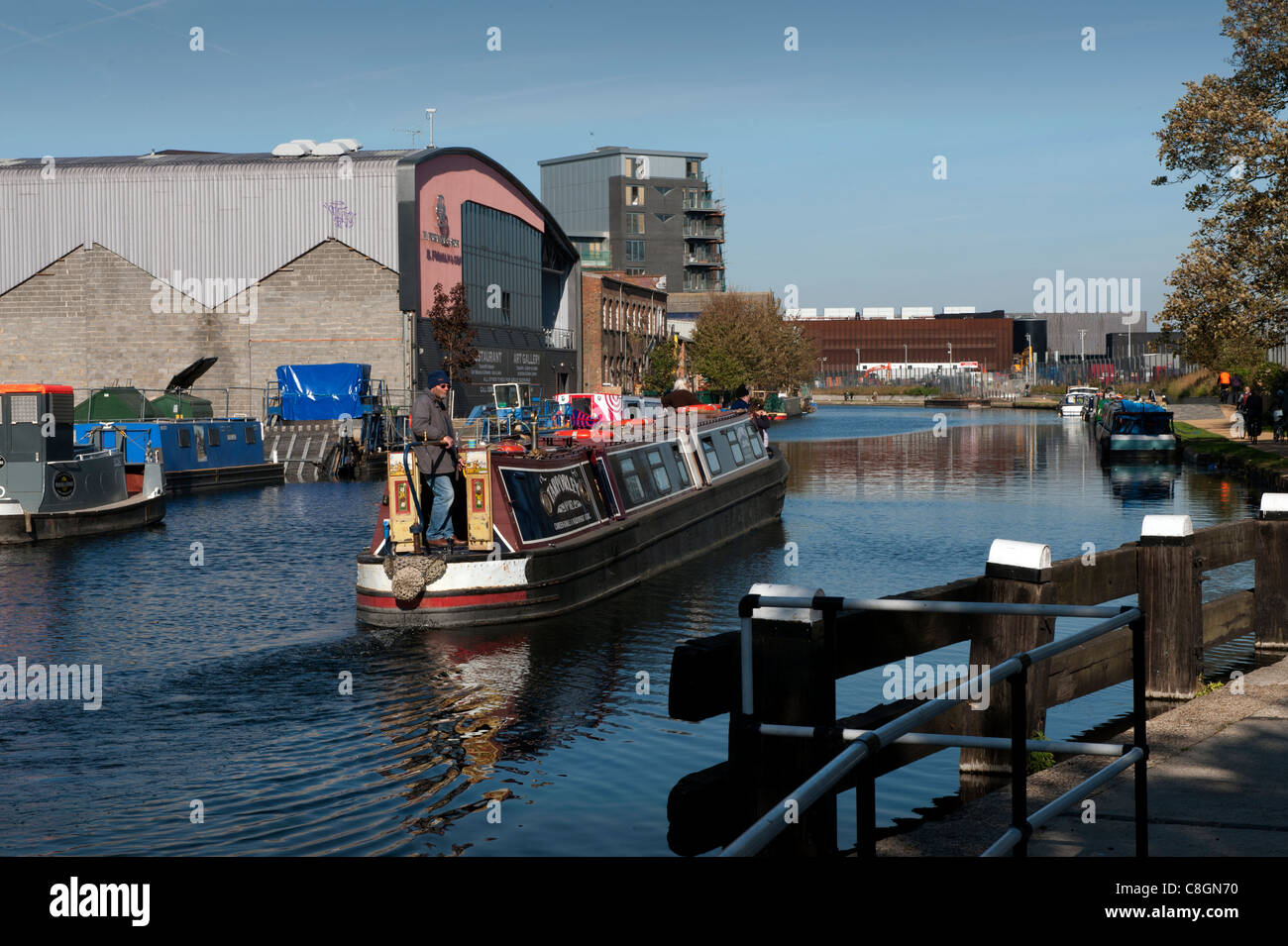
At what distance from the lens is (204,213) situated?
5678 centimetres

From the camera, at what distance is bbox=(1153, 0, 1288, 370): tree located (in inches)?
1148

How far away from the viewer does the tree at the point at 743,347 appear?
3738 inches

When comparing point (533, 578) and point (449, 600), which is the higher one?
point (533, 578)

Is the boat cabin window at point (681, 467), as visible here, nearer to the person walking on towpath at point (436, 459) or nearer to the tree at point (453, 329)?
the person walking on towpath at point (436, 459)

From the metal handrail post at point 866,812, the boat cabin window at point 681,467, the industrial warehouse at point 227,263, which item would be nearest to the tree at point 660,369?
the industrial warehouse at point 227,263

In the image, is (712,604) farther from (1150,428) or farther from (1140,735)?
(1150,428)

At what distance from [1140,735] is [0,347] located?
6069 centimetres

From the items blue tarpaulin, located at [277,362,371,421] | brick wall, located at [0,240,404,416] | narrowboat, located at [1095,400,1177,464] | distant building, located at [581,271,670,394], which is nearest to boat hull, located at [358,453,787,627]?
narrowboat, located at [1095,400,1177,464]

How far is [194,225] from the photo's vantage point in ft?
187

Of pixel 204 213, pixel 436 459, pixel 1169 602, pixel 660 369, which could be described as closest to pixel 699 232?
pixel 660 369

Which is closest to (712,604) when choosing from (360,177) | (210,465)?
(210,465)

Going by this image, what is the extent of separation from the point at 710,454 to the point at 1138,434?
25.4 metres

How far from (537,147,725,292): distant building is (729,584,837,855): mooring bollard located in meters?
146

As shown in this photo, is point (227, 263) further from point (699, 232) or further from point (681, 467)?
point (699, 232)
